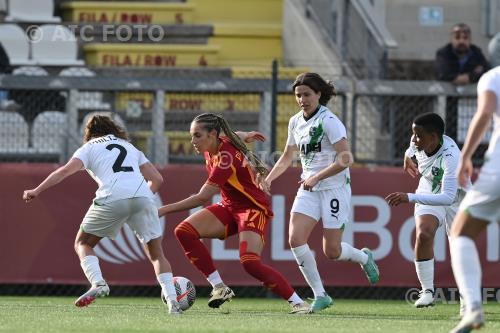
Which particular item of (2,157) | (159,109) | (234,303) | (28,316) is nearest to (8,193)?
(2,157)

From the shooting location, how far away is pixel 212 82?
14.9 m

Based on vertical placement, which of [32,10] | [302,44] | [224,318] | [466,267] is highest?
[32,10]

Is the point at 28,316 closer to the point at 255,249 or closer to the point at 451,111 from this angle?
the point at 255,249

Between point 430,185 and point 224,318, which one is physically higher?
point 430,185

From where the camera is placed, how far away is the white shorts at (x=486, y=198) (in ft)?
25.3

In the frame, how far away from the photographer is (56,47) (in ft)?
59.8

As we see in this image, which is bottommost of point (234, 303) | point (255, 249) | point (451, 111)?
point (234, 303)

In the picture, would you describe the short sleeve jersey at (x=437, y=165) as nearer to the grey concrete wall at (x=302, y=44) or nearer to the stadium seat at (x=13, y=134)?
the stadium seat at (x=13, y=134)

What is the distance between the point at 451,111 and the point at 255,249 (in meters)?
5.16

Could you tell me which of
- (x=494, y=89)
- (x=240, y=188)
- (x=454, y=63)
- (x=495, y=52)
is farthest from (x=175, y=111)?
(x=494, y=89)

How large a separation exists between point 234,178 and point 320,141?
87 centimetres

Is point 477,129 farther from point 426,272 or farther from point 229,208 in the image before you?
point 426,272

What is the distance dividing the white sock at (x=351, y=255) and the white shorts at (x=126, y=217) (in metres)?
1.73

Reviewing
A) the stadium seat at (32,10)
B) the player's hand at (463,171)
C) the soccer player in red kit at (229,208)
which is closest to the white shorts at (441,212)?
the soccer player in red kit at (229,208)
